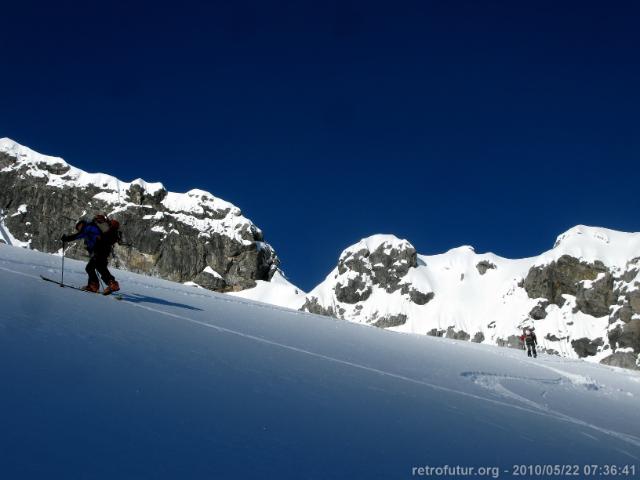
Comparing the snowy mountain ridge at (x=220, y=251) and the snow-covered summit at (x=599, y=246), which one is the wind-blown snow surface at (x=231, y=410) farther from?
the snow-covered summit at (x=599, y=246)

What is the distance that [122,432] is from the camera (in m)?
3.46

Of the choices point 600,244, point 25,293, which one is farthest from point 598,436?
point 600,244

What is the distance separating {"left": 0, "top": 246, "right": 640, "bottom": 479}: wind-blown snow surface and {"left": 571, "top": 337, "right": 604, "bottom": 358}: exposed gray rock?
175 m

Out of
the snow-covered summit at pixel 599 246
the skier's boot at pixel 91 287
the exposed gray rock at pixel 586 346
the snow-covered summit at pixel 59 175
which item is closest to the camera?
the skier's boot at pixel 91 287

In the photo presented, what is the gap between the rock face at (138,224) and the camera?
182 m

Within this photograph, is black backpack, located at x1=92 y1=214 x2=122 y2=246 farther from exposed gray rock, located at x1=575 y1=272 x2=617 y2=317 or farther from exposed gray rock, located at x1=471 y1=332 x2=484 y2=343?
exposed gray rock, located at x1=471 y1=332 x2=484 y2=343

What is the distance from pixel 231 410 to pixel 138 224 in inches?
7584

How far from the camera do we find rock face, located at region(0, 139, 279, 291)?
182m

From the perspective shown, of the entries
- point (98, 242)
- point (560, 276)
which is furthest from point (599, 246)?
point (98, 242)

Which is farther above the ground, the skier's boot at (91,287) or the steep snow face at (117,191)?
the steep snow face at (117,191)

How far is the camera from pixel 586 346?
6535 inches

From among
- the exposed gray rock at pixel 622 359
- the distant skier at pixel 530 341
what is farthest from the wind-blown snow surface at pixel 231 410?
the exposed gray rock at pixel 622 359

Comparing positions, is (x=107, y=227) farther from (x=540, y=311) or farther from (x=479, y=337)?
(x=479, y=337)

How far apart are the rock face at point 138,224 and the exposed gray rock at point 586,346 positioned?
107 m
